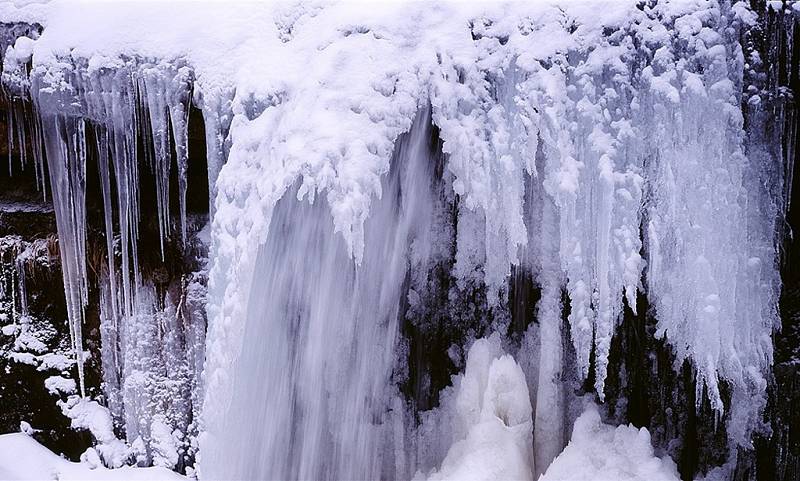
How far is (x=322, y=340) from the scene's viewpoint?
3.24 meters

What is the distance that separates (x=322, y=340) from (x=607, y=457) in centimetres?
135

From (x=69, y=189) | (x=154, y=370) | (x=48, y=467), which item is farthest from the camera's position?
(x=154, y=370)

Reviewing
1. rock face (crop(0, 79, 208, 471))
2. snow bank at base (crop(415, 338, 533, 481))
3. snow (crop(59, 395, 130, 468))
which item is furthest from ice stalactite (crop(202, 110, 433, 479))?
snow (crop(59, 395, 130, 468))

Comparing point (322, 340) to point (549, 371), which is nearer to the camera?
point (549, 371)

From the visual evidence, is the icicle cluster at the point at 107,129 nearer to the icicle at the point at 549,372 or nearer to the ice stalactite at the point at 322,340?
the ice stalactite at the point at 322,340

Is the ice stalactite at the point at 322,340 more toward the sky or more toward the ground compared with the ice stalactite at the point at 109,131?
more toward the ground

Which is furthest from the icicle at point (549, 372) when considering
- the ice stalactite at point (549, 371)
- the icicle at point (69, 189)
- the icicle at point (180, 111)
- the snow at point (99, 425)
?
the snow at point (99, 425)

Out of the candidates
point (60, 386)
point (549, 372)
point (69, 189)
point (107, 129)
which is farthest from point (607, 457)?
point (60, 386)

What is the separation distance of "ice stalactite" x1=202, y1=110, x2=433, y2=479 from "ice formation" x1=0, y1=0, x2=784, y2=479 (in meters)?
0.01

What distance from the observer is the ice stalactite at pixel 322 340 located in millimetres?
2967

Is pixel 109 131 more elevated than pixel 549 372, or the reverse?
pixel 109 131

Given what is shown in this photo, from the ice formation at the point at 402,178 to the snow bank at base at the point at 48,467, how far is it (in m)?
1.07

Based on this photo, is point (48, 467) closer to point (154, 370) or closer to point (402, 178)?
point (154, 370)

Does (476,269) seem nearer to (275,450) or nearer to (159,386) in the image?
(275,450)
